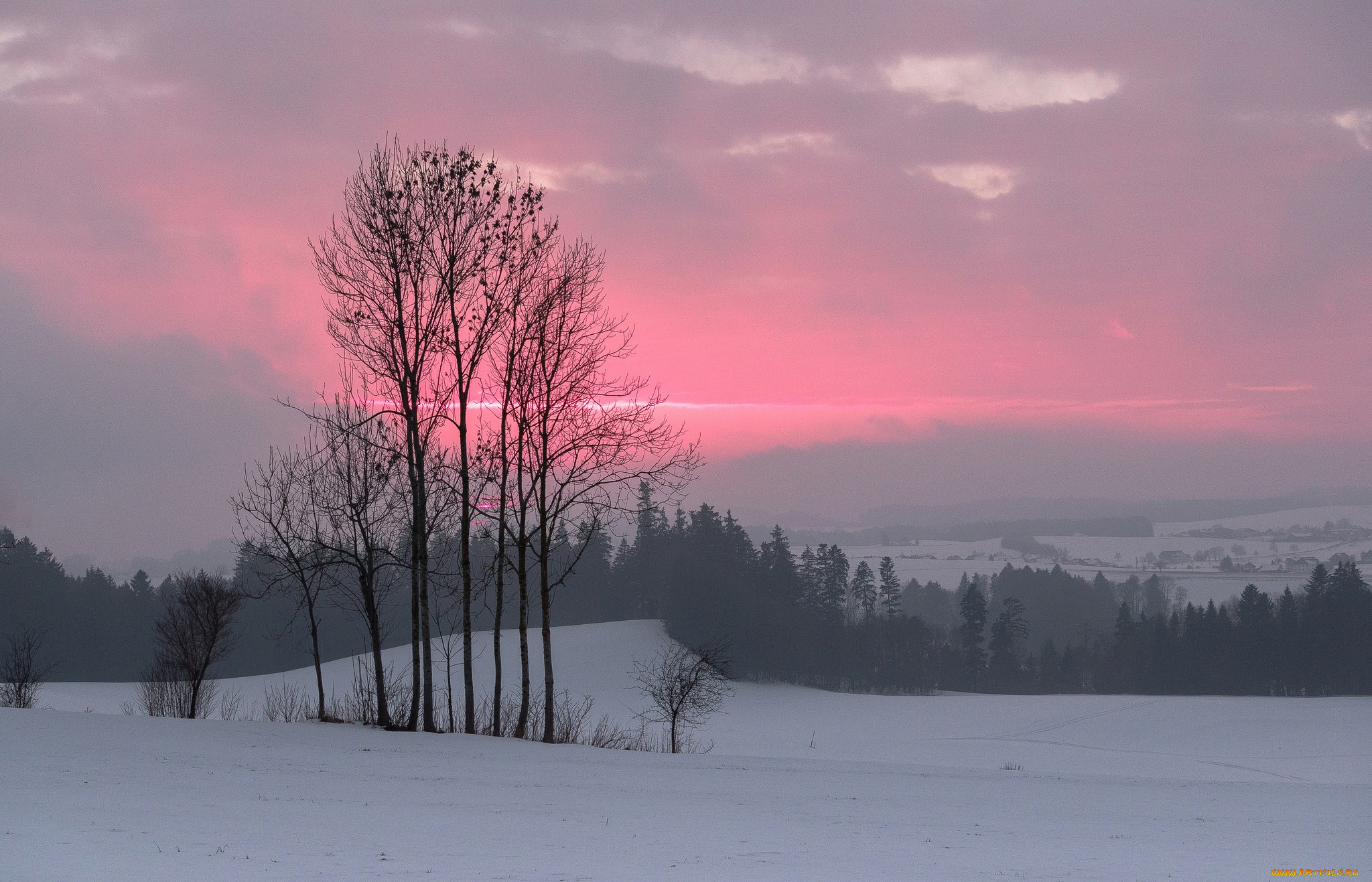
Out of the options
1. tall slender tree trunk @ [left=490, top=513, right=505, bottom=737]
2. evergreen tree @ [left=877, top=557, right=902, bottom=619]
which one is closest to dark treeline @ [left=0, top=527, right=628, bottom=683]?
evergreen tree @ [left=877, top=557, right=902, bottom=619]

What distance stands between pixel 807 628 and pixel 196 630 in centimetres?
5843

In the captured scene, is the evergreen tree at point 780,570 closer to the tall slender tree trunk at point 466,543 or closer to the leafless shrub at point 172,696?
the leafless shrub at point 172,696

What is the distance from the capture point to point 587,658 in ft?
228

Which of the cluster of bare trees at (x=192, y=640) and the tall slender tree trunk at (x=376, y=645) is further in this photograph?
the cluster of bare trees at (x=192, y=640)

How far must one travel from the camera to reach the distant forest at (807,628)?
232 feet

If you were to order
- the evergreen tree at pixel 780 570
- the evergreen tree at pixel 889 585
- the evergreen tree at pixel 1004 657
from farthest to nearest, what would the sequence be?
the evergreen tree at pixel 889 585
the evergreen tree at pixel 1004 657
the evergreen tree at pixel 780 570

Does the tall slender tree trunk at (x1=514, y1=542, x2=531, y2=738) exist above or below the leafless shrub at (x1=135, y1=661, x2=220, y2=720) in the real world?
above

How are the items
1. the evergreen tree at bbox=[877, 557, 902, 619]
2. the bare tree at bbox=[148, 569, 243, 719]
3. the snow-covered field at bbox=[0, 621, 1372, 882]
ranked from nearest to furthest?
the snow-covered field at bbox=[0, 621, 1372, 882] → the bare tree at bbox=[148, 569, 243, 719] → the evergreen tree at bbox=[877, 557, 902, 619]

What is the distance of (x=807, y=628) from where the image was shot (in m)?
77.3

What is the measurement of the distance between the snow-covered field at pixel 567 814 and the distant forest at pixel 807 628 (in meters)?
47.8

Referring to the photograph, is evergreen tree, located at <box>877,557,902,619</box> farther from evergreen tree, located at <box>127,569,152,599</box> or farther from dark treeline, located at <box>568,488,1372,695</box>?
evergreen tree, located at <box>127,569,152,599</box>

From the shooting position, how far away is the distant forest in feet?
232

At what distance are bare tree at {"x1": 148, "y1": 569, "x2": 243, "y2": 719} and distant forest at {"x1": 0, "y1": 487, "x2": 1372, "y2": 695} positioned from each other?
1507 inches

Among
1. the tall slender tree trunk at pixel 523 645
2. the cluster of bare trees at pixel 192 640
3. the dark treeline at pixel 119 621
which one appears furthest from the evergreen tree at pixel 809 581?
the tall slender tree trunk at pixel 523 645
